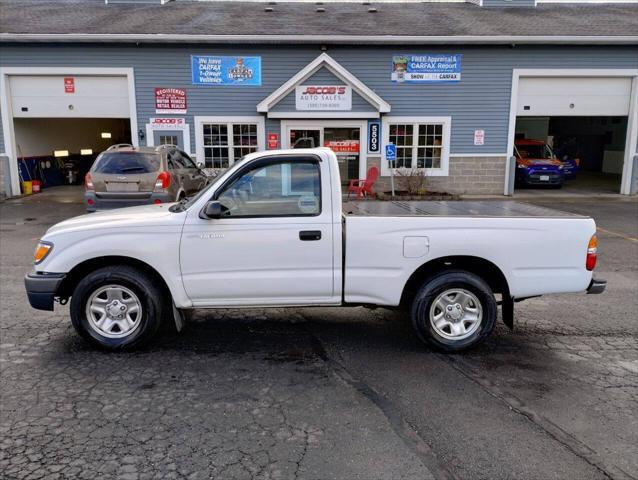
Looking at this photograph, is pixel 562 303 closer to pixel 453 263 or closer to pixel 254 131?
pixel 453 263

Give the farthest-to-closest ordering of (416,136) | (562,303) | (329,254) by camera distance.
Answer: (416,136) < (562,303) < (329,254)

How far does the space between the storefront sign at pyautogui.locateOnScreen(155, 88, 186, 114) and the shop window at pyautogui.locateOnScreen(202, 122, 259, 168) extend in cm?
93

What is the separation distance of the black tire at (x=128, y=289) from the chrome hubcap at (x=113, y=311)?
0.02m

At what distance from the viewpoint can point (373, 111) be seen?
16406 millimetres

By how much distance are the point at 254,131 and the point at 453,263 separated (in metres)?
13.0

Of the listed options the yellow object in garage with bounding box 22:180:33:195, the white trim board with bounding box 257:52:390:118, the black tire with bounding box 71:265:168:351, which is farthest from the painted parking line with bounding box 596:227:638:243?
the yellow object in garage with bounding box 22:180:33:195

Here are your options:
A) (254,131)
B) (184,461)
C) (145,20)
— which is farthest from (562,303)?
(145,20)

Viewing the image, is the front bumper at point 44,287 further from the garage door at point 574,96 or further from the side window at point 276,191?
the garage door at point 574,96

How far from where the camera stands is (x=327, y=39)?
52.6 feet

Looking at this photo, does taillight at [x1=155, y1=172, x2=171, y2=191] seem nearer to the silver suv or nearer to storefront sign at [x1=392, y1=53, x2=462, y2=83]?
the silver suv

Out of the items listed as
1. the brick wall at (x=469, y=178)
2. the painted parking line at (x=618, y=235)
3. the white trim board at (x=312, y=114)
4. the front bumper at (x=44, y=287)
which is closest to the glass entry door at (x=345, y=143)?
the white trim board at (x=312, y=114)

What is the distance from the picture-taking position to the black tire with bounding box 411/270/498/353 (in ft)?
15.4

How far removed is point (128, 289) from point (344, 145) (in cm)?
1305

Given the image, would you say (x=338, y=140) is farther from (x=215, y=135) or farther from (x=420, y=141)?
(x=215, y=135)
